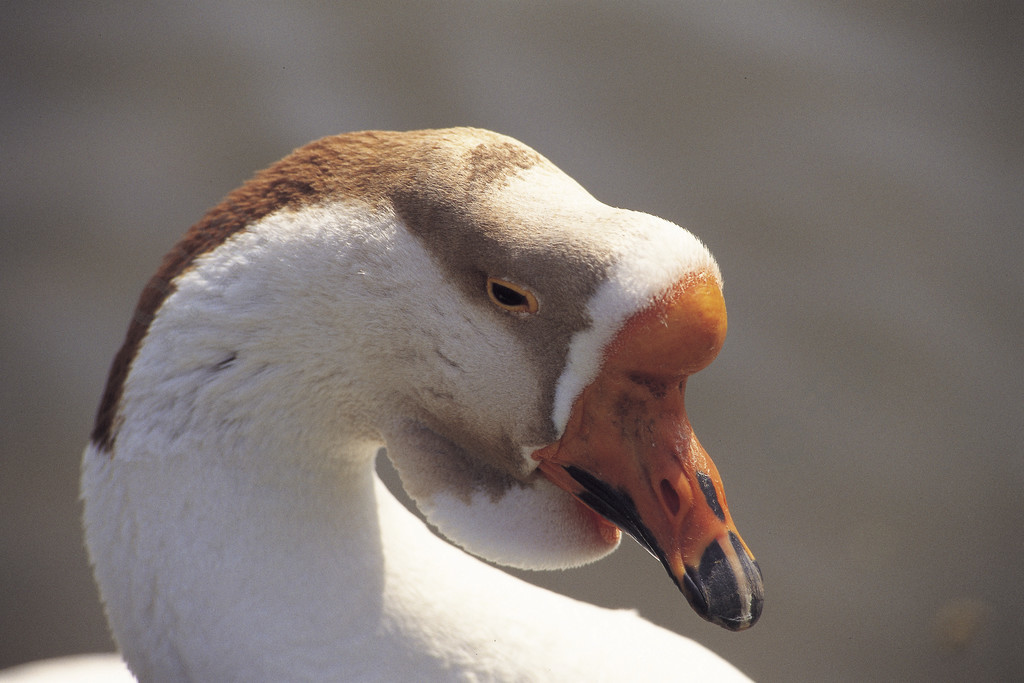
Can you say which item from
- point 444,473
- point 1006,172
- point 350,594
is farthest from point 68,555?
point 1006,172

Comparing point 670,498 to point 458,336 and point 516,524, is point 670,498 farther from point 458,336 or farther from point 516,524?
point 458,336

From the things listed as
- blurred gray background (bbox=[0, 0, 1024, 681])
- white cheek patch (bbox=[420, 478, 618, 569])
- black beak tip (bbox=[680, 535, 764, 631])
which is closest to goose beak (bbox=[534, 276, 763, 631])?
black beak tip (bbox=[680, 535, 764, 631])

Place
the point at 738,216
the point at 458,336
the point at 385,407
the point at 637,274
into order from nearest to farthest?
the point at 637,274
the point at 458,336
the point at 385,407
the point at 738,216

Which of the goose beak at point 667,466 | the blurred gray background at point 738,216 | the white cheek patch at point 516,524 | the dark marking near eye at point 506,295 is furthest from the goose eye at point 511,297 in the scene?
the blurred gray background at point 738,216

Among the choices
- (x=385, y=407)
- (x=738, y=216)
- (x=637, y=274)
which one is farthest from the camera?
(x=738, y=216)

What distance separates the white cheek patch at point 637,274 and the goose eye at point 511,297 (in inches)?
3.6

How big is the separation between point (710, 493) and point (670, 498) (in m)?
0.07

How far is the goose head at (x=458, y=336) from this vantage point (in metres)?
1.35

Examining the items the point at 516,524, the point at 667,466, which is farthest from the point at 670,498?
the point at 516,524

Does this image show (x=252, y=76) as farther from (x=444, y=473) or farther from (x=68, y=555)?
(x=444, y=473)

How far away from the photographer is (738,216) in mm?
4055

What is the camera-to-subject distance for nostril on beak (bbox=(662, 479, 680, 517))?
1445 millimetres

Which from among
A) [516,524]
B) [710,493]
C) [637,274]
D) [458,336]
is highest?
[637,274]

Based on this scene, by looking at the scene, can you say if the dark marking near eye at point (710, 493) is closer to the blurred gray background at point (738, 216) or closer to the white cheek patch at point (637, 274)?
the white cheek patch at point (637, 274)
